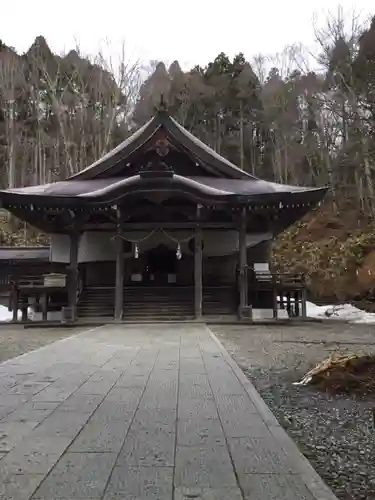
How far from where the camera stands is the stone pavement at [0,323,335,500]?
2.56 metres

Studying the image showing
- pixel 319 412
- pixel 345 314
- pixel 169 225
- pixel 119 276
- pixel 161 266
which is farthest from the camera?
pixel 161 266

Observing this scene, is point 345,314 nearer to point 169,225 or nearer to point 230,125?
point 169,225

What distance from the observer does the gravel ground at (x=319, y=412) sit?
303 cm

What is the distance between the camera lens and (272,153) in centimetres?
3809

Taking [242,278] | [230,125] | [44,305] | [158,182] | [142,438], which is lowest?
[142,438]

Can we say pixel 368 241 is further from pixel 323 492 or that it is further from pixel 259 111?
pixel 323 492

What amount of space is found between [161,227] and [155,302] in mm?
2486

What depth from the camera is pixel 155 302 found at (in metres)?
16.0

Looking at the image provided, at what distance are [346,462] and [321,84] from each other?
30.0 m

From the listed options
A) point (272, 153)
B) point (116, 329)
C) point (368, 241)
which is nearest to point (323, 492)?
point (116, 329)

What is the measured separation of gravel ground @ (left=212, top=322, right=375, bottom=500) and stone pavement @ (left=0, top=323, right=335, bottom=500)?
23 centimetres

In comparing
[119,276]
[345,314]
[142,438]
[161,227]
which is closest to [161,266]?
[161,227]

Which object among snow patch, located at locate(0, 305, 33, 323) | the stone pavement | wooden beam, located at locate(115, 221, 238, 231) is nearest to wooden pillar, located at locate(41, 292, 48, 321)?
snow patch, located at locate(0, 305, 33, 323)

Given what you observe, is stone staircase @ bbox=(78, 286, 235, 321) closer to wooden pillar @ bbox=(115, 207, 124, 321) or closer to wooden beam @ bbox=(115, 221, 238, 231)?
wooden pillar @ bbox=(115, 207, 124, 321)
